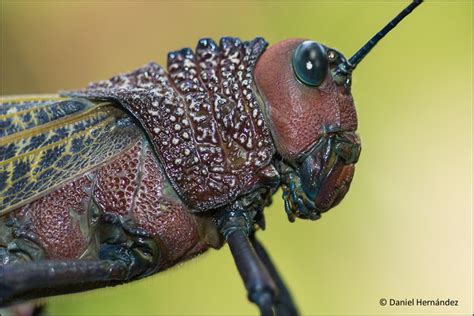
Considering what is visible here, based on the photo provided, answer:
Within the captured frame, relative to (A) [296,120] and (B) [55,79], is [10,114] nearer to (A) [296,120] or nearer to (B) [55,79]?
(A) [296,120]

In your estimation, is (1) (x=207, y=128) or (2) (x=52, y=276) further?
(1) (x=207, y=128)

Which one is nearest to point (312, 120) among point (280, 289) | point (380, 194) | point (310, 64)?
point (310, 64)

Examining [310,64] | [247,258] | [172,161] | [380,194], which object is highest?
[310,64]

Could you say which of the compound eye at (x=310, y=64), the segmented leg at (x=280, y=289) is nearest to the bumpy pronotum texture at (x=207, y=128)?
the compound eye at (x=310, y=64)

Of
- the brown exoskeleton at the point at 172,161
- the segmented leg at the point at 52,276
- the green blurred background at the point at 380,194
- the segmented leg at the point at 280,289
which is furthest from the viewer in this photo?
the green blurred background at the point at 380,194

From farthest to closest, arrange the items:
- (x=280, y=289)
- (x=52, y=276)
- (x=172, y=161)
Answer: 1. (x=280, y=289)
2. (x=172, y=161)
3. (x=52, y=276)

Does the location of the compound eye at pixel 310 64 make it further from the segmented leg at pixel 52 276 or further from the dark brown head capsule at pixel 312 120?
the segmented leg at pixel 52 276

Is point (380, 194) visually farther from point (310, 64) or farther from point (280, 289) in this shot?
Result: point (310, 64)
